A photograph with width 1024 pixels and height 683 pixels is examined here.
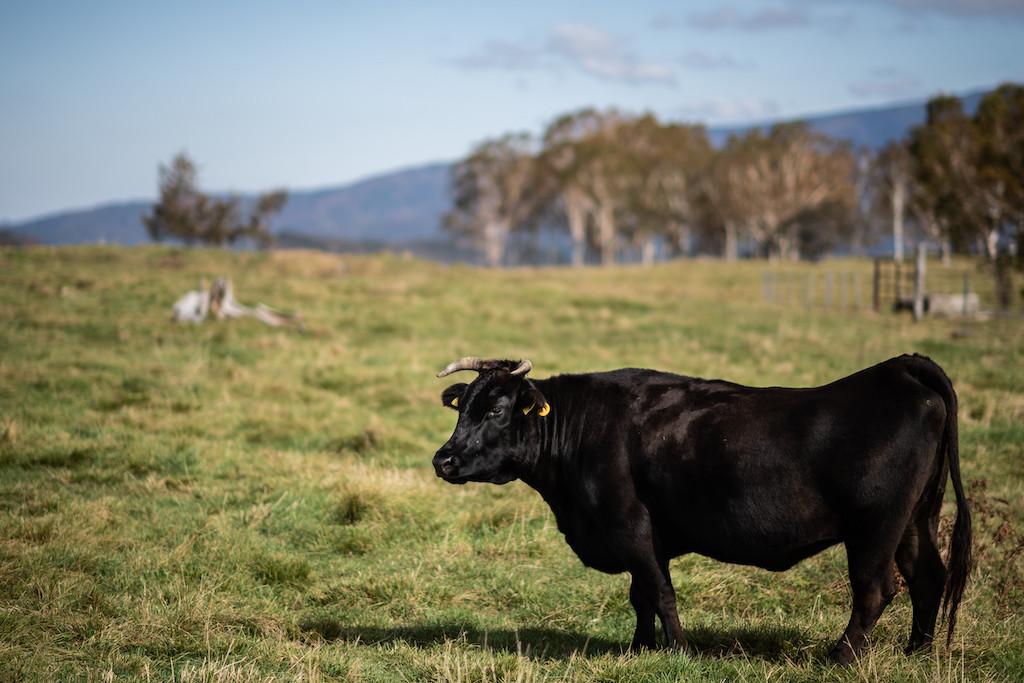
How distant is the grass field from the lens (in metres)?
5.65

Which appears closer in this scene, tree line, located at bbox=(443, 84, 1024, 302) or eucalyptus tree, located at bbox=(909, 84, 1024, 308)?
eucalyptus tree, located at bbox=(909, 84, 1024, 308)

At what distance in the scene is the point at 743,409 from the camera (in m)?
5.83

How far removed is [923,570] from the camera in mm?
5852

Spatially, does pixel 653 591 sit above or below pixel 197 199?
below

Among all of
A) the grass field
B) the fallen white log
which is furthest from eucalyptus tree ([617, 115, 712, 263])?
the grass field

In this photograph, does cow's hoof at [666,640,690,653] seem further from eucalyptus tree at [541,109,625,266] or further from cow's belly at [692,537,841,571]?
eucalyptus tree at [541,109,625,266]

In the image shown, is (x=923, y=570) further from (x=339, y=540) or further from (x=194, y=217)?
(x=194, y=217)

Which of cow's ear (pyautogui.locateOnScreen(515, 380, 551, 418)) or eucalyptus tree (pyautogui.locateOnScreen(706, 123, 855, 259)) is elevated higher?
eucalyptus tree (pyautogui.locateOnScreen(706, 123, 855, 259))

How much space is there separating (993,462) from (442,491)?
6.13 m

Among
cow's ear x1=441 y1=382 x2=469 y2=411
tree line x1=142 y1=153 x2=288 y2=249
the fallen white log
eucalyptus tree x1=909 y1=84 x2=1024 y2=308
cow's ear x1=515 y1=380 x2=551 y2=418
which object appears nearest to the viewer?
cow's ear x1=515 y1=380 x2=551 y2=418

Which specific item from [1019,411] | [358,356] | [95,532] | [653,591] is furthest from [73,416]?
[1019,411]

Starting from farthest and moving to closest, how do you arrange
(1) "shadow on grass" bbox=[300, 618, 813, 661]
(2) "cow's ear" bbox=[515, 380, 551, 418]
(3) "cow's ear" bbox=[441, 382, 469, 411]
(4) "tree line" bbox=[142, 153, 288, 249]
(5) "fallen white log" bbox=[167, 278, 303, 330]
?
1. (4) "tree line" bbox=[142, 153, 288, 249]
2. (5) "fallen white log" bbox=[167, 278, 303, 330]
3. (3) "cow's ear" bbox=[441, 382, 469, 411]
4. (2) "cow's ear" bbox=[515, 380, 551, 418]
5. (1) "shadow on grass" bbox=[300, 618, 813, 661]

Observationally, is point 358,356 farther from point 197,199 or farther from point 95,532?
point 197,199

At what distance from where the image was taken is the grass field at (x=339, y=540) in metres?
5.65
